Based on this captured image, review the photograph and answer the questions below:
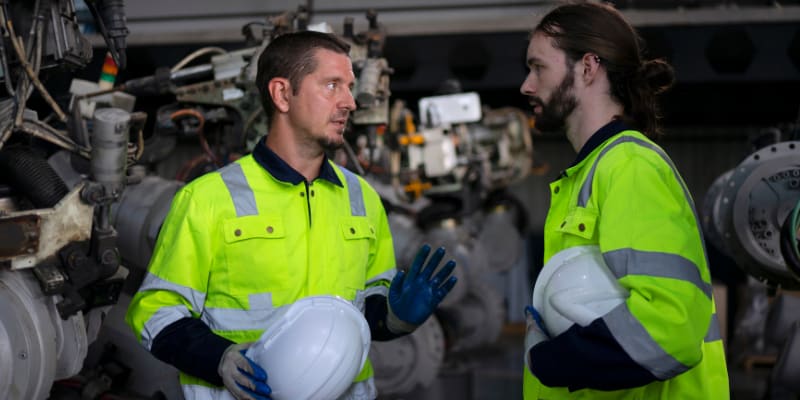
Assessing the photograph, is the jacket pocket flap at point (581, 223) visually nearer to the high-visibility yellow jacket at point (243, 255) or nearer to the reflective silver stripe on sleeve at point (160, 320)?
the high-visibility yellow jacket at point (243, 255)

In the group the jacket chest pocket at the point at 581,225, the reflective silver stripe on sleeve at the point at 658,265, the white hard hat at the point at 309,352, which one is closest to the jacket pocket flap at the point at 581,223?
the jacket chest pocket at the point at 581,225

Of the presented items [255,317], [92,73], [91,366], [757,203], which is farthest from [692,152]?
[255,317]

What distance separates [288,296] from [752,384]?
688 cm

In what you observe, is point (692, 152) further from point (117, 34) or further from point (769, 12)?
point (117, 34)

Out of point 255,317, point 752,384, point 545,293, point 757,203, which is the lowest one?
point 752,384

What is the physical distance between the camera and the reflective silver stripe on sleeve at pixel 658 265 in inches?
73.4

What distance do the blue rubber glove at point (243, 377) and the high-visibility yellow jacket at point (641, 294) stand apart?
616 mm

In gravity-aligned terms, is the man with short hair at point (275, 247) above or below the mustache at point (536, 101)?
below

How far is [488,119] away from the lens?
8.77 metres

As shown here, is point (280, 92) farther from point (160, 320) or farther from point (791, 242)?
point (791, 242)

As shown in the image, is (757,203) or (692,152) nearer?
(757,203)

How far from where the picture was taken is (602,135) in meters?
2.12

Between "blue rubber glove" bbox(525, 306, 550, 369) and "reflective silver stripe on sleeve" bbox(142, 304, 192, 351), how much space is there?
83 centimetres

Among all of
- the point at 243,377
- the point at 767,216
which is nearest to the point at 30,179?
the point at 243,377
